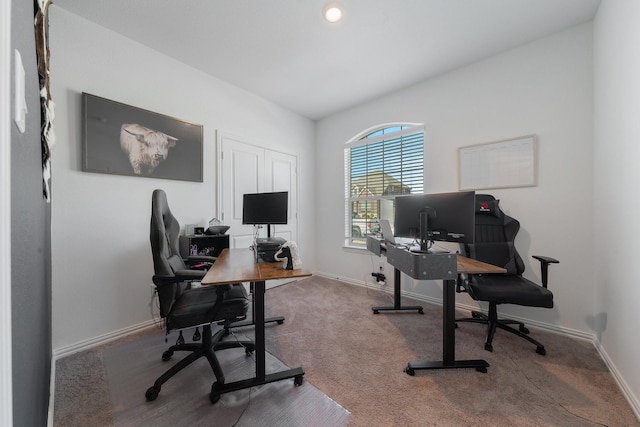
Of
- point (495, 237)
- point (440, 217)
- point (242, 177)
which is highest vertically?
point (242, 177)

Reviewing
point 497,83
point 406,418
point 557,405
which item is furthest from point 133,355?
point 497,83

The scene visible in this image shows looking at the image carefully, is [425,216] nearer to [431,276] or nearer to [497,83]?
[431,276]

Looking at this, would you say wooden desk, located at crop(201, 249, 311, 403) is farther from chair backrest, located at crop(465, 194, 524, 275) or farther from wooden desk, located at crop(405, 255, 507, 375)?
chair backrest, located at crop(465, 194, 524, 275)

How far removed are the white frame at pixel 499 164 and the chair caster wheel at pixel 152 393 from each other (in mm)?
3377

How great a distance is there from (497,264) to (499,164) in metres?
1.09

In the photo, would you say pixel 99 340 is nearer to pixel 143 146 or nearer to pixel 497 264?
pixel 143 146

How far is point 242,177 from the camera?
3305 mm

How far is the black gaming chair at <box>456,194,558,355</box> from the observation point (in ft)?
6.49

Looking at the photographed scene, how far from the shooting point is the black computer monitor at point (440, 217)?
1.69 meters

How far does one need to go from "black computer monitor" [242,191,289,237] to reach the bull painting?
1018 mm

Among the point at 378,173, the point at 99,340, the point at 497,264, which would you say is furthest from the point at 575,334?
the point at 99,340

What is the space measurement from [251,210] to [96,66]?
1967mm
